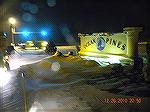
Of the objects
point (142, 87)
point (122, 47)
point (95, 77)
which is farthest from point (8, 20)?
point (142, 87)

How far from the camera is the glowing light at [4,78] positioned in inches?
582

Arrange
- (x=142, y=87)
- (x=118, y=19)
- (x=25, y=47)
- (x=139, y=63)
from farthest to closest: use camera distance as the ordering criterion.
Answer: (x=118, y=19) → (x=25, y=47) → (x=139, y=63) → (x=142, y=87)

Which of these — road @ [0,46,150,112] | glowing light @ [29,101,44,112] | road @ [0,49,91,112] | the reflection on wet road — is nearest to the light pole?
road @ [0,46,150,112]

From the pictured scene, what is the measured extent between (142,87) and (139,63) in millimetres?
5101

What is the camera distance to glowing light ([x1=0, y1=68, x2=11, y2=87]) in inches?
582

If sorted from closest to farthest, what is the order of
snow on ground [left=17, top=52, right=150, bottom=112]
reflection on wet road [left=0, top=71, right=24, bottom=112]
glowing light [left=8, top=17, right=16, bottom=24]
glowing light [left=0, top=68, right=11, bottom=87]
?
snow on ground [left=17, top=52, right=150, bottom=112]
reflection on wet road [left=0, top=71, right=24, bottom=112]
glowing light [left=0, top=68, right=11, bottom=87]
glowing light [left=8, top=17, right=16, bottom=24]

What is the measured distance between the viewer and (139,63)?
16516 millimetres

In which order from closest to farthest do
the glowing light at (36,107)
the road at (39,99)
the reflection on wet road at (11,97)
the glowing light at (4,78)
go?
the glowing light at (36,107), the road at (39,99), the reflection on wet road at (11,97), the glowing light at (4,78)

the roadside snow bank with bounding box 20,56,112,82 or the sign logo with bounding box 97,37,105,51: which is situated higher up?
the sign logo with bounding box 97,37,105,51

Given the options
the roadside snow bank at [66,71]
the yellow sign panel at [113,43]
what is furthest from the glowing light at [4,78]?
the yellow sign panel at [113,43]

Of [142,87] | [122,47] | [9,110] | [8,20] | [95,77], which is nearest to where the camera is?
[9,110]

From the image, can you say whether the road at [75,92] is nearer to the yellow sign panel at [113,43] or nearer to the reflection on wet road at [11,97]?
the reflection on wet road at [11,97]

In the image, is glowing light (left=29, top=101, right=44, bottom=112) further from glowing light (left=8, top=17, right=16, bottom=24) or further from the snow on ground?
glowing light (left=8, top=17, right=16, bottom=24)

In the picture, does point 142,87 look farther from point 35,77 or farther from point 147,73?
point 35,77
